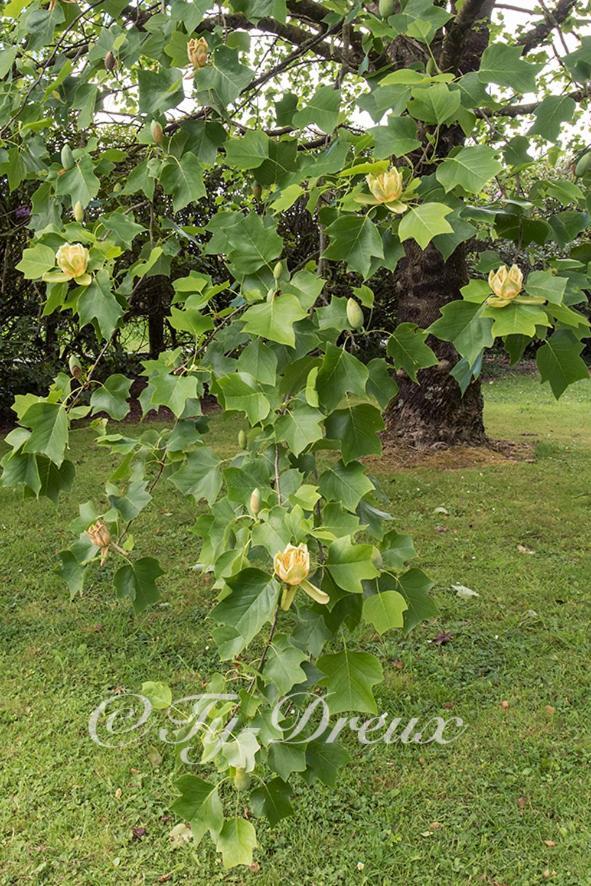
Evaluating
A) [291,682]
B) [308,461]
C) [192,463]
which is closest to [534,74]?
[308,461]

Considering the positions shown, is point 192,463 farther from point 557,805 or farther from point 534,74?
point 557,805

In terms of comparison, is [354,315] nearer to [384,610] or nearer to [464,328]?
[464,328]

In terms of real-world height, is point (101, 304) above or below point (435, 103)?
below

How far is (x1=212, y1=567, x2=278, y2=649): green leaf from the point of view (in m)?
0.95

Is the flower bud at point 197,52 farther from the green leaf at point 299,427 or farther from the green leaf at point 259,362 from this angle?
the green leaf at point 299,427

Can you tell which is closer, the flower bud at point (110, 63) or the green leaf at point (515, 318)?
the green leaf at point (515, 318)

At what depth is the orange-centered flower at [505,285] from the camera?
1.03m

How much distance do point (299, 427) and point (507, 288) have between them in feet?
1.25

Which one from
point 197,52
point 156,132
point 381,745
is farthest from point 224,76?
point 381,745

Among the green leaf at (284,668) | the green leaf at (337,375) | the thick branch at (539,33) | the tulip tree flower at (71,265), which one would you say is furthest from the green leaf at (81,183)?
the thick branch at (539,33)

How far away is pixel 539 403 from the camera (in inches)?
406

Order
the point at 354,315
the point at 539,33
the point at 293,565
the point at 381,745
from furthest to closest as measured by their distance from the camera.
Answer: the point at 539,33 → the point at 381,745 → the point at 354,315 → the point at 293,565

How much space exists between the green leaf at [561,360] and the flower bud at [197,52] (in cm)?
81

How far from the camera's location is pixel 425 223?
1.09m
